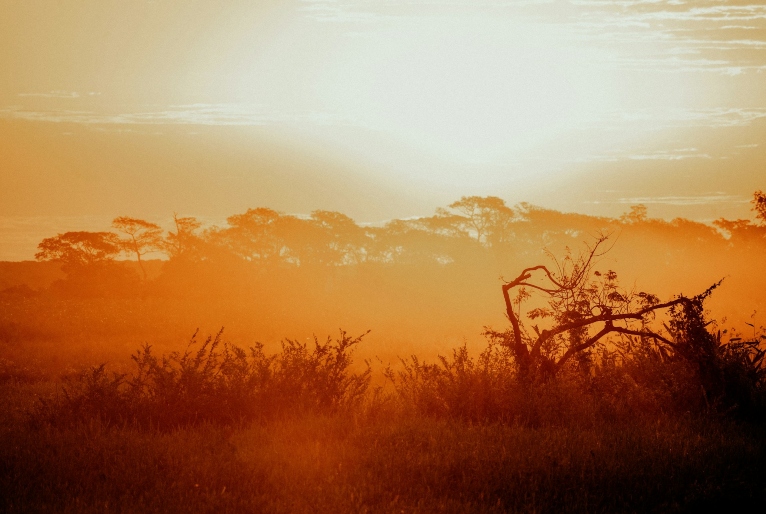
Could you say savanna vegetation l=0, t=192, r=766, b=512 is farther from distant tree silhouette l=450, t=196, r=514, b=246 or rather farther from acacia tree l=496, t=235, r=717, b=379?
distant tree silhouette l=450, t=196, r=514, b=246

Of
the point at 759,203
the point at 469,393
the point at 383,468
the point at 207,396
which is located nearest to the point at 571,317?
the point at 469,393

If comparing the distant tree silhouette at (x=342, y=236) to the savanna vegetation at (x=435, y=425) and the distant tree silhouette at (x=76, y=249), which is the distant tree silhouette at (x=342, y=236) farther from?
the savanna vegetation at (x=435, y=425)

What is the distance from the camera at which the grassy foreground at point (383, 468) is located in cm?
611

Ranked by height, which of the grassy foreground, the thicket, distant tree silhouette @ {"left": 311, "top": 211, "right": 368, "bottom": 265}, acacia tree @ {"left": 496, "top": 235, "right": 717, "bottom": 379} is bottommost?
the grassy foreground

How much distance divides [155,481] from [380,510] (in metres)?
2.19

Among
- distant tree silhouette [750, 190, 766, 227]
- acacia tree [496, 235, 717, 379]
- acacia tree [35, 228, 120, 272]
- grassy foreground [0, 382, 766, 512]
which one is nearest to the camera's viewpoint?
grassy foreground [0, 382, 766, 512]

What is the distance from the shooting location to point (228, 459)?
7133mm

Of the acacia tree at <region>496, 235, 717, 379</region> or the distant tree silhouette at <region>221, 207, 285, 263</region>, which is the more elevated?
the distant tree silhouette at <region>221, 207, 285, 263</region>

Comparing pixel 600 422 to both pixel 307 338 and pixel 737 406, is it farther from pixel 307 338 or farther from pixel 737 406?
pixel 307 338

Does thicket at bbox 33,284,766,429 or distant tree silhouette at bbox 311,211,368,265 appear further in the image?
distant tree silhouette at bbox 311,211,368,265

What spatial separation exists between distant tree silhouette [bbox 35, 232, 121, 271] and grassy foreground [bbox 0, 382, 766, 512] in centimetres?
4725

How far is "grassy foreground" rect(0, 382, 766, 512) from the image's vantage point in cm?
611

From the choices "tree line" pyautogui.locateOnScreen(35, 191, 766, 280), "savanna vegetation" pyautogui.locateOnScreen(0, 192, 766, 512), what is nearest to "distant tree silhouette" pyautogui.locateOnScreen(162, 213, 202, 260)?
"tree line" pyautogui.locateOnScreen(35, 191, 766, 280)

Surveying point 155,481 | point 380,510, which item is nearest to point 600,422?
point 380,510
